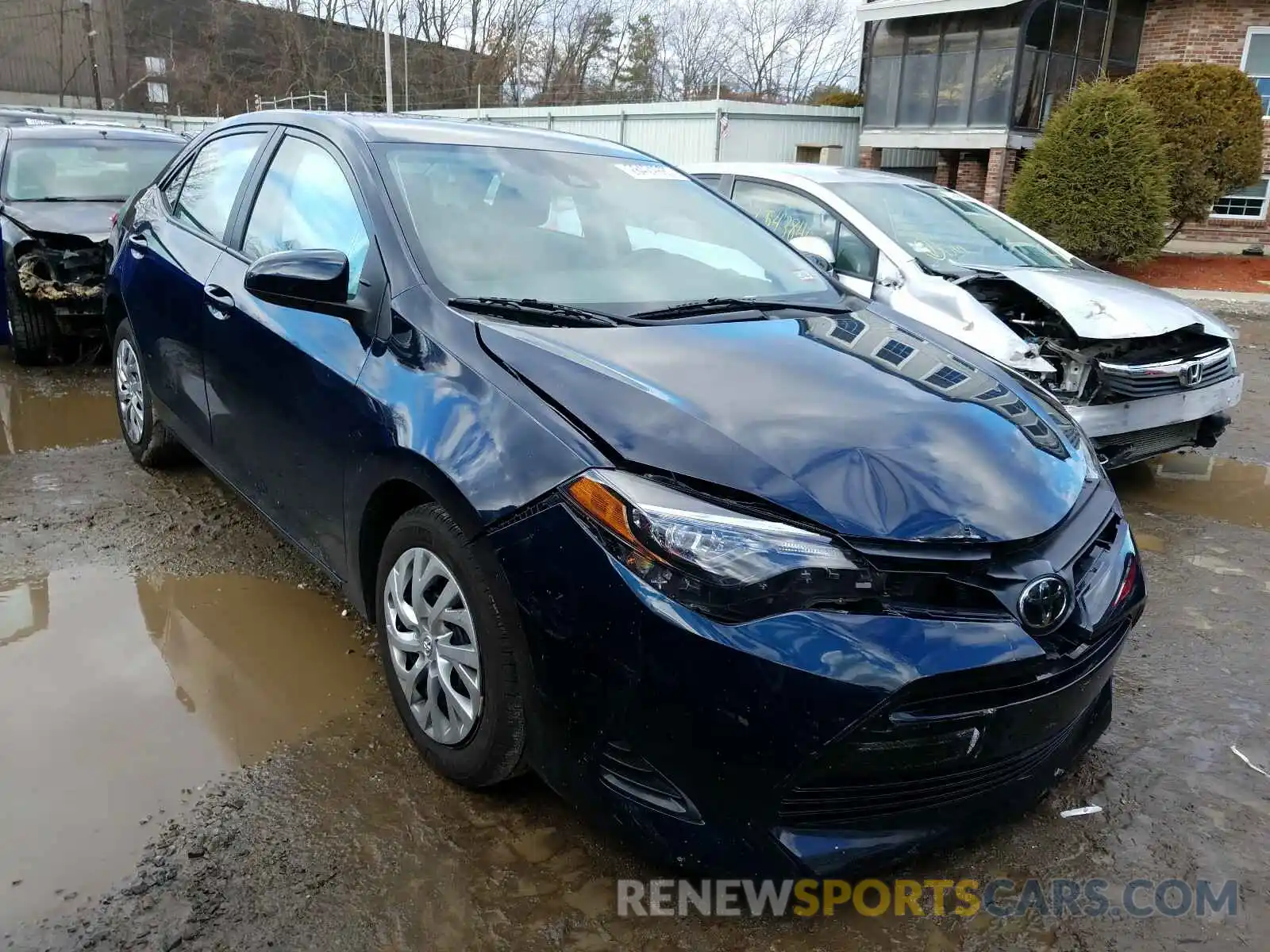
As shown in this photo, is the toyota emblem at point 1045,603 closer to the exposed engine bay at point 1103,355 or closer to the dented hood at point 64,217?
the exposed engine bay at point 1103,355

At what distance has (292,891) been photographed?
7.31 ft

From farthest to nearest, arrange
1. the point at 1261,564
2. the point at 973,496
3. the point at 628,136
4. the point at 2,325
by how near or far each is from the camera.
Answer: the point at 628,136 → the point at 2,325 → the point at 1261,564 → the point at 973,496

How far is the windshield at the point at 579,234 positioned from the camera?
2867 millimetres

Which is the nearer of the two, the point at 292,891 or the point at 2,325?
the point at 292,891

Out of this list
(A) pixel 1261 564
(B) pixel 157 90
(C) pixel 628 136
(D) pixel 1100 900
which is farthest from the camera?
(B) pixel 157 90

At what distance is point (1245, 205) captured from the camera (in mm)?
19438

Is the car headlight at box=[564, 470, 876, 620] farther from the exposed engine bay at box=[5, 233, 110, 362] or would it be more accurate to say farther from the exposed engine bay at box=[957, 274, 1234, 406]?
the exposed engine bay at box=[5, 233, 110, 362]

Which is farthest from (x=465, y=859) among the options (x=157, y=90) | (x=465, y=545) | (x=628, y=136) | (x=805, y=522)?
(x=157, y=90)

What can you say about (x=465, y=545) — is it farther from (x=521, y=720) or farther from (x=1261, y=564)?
(x=1261, y=564)

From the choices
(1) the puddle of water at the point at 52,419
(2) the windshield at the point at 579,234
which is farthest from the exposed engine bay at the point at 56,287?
(2) the windshield at the point at 579,234

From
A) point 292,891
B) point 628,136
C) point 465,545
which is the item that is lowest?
point 292,891

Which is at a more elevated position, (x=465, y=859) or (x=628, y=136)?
(x=628, y=136)

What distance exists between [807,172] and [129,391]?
4.40m

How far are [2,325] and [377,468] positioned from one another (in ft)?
18.5
